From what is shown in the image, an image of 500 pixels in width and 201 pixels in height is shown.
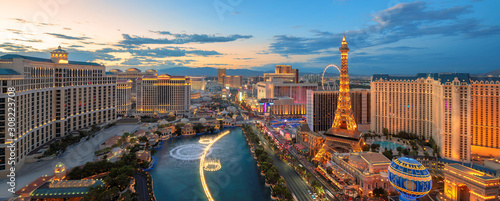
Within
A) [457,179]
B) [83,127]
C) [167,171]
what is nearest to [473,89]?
[457,179]

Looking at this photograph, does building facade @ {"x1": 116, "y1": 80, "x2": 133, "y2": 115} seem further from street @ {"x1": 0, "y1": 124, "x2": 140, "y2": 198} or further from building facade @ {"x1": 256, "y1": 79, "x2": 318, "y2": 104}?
building facade @ {"x1": 256, "y1": 79, "x2": 318, "y2": 104}

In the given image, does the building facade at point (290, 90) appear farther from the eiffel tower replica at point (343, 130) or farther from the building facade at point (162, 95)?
the eiffel tower replica at point (343, 130)

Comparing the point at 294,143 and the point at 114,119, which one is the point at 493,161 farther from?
Result: the point at 114,119

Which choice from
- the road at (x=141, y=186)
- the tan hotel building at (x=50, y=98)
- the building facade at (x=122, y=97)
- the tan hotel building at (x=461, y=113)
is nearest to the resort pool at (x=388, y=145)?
the tan hotel building at (x=461, y=113)

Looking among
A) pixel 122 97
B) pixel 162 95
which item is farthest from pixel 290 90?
pixel 122 97

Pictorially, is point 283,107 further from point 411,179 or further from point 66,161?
point 66,161

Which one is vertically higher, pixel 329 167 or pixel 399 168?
pixel 399 168
